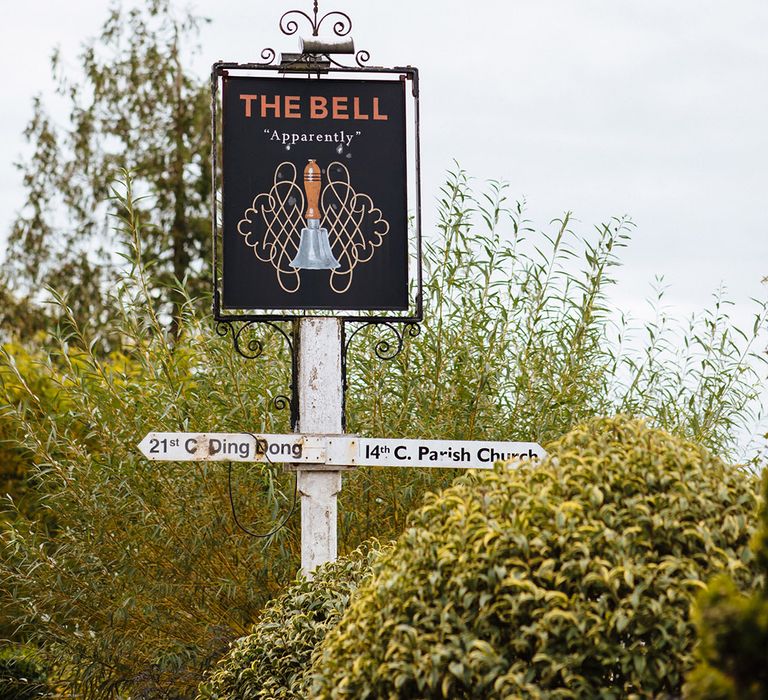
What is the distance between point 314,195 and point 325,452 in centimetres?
136

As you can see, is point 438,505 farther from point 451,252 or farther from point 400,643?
point 451,252

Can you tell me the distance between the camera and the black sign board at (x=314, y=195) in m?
5.96

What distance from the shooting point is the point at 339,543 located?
649 centimetres

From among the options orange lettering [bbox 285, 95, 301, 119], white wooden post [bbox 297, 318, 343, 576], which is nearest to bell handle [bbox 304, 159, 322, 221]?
orange lettering [bbox 285, 95, 301, 119]

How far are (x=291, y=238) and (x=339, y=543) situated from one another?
69.6 inches

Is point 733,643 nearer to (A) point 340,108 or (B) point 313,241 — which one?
(B) point 313,241

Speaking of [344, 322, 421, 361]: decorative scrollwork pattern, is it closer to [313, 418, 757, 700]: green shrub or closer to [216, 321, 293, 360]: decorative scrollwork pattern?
[216, 321, 293, 360]: decorative scrollwork pattern

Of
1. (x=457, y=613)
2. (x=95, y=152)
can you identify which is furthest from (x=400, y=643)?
(x=95, y=152)

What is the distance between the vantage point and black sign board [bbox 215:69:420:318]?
5961mm

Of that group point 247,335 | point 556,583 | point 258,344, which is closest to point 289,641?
point 556,583

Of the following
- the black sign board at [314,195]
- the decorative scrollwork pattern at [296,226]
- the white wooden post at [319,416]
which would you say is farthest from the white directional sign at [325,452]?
the decorative scrollwork pattern at [296,226]

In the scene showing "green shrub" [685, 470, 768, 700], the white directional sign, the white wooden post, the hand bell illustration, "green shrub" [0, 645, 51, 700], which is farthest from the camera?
"green shrub" [0, 645, 51, 700]

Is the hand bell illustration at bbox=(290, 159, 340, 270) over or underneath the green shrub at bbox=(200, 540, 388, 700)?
over

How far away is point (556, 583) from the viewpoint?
3.20 m
